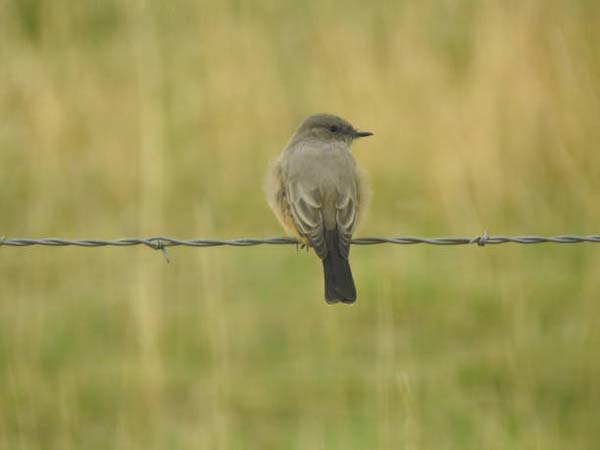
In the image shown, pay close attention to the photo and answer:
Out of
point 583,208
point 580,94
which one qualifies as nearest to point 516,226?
point 583,208

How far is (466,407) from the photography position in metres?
6.22

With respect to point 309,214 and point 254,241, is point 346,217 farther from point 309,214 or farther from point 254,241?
point 254,241

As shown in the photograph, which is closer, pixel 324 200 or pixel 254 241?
pixel 254 241

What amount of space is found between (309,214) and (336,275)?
377mm

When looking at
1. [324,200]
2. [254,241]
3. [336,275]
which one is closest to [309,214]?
[324,200]

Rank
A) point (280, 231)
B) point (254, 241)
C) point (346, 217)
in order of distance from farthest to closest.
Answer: point (280, 231)
point (346, 217)
point (254, 241)

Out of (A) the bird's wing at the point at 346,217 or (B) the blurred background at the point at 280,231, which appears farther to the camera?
(B) the blurred background at the point at 280,231

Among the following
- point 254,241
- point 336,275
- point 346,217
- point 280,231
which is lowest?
point 336,275

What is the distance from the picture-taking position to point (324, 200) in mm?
5473

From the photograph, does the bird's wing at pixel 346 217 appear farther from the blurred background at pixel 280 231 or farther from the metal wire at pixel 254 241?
the blurred background at pixel 280 231

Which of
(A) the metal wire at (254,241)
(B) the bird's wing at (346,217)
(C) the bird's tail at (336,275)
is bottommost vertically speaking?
(C) the bird's tail at (336,275)

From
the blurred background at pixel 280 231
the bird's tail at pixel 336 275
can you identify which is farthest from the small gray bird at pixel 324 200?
the blurred background at pixel 280 231

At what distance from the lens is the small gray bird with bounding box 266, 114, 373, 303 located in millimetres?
5238

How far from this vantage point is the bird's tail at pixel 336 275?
202 inches
